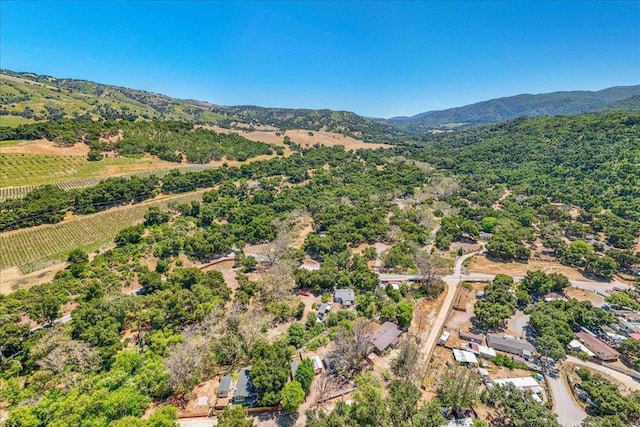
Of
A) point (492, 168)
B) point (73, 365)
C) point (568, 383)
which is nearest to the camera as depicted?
point (73, 365)

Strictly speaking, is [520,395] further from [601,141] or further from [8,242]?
[601,141]

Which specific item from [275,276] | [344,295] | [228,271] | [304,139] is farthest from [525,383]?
[304,139]

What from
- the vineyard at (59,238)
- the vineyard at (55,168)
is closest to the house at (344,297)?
the vineyard at (59,238)

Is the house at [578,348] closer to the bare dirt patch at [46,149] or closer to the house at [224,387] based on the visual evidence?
the house at [224,387]

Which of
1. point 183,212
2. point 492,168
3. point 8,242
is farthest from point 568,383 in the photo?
point 492,168

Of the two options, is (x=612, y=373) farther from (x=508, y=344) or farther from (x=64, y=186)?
(x=64, y=186)

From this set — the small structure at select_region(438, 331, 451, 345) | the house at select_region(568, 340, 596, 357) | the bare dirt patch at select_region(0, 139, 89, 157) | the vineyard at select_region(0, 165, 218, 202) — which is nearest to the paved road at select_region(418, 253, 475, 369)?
the small structure at select_region(438, 331, 451, 345)

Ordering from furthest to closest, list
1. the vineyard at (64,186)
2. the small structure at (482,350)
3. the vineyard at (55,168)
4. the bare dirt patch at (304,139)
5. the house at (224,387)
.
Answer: the bare dirt patch at (304,139) → the vineyard at (55,168) → the vineyard at (64,186) → the small structure at (482,350) → the house at (224,387)
